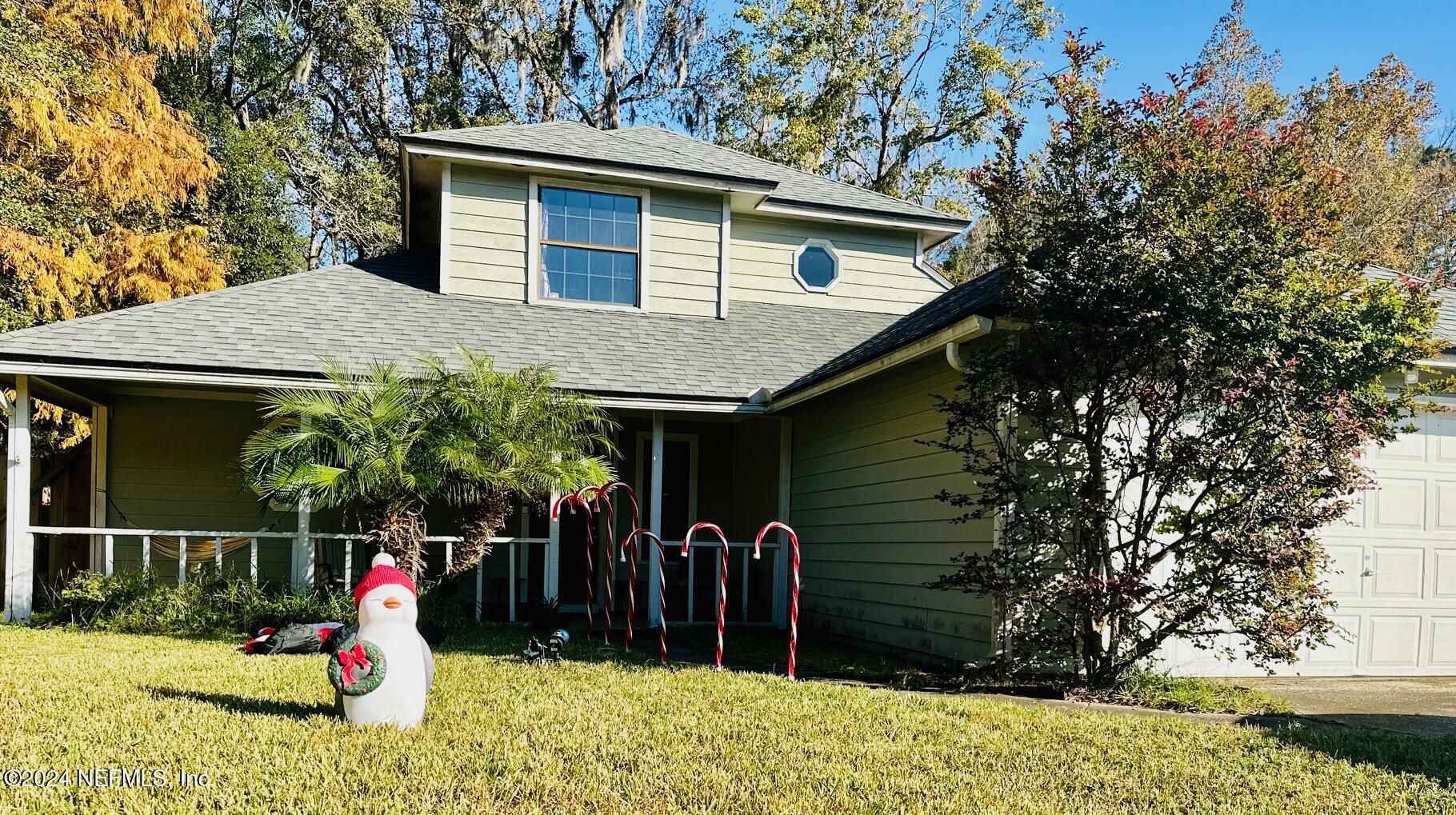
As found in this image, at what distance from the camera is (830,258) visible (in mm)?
13602

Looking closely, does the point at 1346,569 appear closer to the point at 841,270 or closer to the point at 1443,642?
the point at 1443,642

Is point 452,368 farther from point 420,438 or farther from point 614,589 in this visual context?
point 614,589

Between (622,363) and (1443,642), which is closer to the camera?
(1443,642)

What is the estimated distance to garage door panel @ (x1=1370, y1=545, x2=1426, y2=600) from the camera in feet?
26.6

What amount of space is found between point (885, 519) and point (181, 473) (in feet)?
26.7

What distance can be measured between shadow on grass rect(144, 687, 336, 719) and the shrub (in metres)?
2.82

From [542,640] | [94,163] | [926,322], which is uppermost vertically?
[94,163]

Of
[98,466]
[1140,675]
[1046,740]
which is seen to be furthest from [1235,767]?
[98,466]

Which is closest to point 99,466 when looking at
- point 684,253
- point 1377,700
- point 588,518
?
point 588,518

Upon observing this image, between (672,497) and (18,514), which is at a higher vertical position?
(18,514)

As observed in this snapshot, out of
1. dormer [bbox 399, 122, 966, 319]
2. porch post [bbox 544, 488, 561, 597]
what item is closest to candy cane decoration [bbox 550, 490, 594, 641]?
porch post [bbox 544, 488, 561, 597]

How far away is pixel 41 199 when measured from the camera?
13656 mm

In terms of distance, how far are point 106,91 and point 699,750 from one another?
15039 mm

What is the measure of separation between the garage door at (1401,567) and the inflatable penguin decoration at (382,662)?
6.70 m
